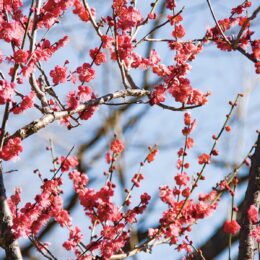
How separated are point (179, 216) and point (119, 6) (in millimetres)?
1572

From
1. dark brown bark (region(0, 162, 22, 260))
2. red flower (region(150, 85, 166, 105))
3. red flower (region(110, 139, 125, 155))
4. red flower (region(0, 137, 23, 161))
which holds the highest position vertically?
red flower (region(150, 85, 166, 105))

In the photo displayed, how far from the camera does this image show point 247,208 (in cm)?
322

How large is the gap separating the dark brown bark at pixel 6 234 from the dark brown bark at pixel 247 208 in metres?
1.37

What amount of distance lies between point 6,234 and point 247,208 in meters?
1.53

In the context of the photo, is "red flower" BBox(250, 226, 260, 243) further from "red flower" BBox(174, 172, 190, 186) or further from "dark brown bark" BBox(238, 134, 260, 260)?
"red flower" BBox(174, 172, 190, 186)

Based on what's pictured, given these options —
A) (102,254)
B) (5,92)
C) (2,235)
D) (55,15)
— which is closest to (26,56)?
(5,92)

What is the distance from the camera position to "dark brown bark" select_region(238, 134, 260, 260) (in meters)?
3.07

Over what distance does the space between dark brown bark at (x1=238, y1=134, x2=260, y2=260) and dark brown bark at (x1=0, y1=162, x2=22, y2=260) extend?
4.49 ft

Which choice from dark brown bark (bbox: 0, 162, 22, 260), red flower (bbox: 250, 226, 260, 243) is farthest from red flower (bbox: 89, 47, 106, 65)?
red flower (bbox: 250, 226, 260, 243)

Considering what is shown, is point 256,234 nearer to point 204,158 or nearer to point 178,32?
point 204,158

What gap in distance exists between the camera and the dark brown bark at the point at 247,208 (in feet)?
10.1

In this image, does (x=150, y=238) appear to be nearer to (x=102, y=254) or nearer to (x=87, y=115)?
(x=102, y=254)

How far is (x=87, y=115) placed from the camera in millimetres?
3635

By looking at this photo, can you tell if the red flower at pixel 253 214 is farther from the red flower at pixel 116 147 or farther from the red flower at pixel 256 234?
the red flower at pixel 116 147
